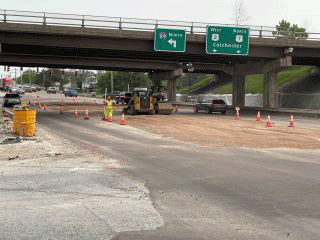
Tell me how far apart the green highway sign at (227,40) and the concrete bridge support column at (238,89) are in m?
14.5

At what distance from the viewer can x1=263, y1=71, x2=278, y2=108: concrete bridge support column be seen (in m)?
43.2

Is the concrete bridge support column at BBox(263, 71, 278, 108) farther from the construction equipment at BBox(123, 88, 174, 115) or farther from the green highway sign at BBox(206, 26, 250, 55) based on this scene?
the construction equipment at BBox(123, 88, 174, 115)

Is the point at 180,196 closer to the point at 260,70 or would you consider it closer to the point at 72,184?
the point at 72,184

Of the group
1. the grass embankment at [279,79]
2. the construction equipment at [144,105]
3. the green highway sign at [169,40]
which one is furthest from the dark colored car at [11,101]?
the grass embankment at [279,79]

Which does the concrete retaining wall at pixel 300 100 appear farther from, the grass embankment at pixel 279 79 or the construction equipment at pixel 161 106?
the construction equipment at pixel 161 106

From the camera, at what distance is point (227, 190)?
7992mm

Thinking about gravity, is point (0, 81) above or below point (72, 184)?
above

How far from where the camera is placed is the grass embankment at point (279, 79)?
68.3m

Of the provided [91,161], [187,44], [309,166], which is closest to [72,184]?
[91,161]

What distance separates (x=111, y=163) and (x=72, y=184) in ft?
9.09

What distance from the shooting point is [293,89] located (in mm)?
58000

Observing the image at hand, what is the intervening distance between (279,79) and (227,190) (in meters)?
67.5

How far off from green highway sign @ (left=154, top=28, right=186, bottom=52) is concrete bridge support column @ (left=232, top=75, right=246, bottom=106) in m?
17.7

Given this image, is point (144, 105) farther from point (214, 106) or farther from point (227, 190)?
point (227, 190)
